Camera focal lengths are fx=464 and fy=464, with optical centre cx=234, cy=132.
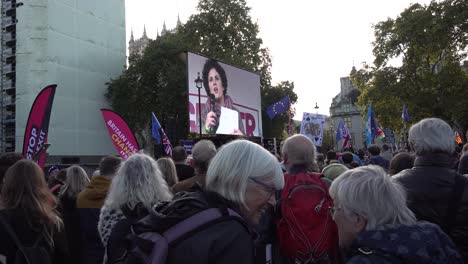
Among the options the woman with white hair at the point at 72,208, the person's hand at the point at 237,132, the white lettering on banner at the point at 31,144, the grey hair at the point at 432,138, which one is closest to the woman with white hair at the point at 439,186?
the grey hair at the point at 432,138

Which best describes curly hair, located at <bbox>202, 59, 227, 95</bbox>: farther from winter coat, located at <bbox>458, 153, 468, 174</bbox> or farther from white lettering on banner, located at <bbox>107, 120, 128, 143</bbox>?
winter coat, located at <bbox>458, 153, 468, 174</bbox>

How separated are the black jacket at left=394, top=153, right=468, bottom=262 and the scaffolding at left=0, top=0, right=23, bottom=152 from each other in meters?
37.1

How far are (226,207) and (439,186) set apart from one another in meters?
1.68

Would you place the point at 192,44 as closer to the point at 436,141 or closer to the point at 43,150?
the point at 43,150

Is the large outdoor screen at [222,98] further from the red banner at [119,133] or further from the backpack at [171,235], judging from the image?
the backpack at [171,235]

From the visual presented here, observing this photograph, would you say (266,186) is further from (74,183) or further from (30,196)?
(74,183)

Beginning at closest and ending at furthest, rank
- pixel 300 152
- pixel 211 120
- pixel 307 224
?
pixel 307 224 < pixel 300 152 < pixel 211 120

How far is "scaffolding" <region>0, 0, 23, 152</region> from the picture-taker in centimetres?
3591

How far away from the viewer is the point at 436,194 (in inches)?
114

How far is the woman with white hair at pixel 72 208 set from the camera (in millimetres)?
4660

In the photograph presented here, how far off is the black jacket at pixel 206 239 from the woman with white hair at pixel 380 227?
1.50 feet

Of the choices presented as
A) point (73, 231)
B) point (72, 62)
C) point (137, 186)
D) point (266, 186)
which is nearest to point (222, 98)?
point (73, 231)

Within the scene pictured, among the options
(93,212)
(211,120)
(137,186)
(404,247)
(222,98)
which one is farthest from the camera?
(222,98)

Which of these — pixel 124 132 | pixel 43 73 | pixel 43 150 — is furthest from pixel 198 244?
pixel 43 73
